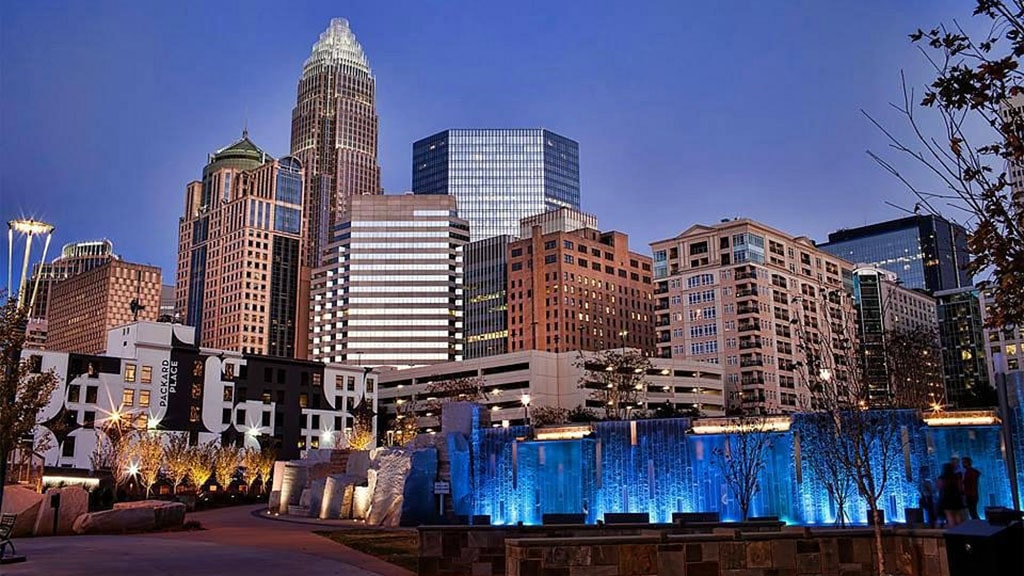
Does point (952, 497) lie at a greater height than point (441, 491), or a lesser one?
greater

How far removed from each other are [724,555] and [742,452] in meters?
23.5

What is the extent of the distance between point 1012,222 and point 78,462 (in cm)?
9872

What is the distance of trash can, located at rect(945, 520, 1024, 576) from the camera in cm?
868

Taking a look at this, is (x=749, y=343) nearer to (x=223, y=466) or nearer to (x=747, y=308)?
(x=747, y=308)

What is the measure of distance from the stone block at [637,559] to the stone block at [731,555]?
1274mm

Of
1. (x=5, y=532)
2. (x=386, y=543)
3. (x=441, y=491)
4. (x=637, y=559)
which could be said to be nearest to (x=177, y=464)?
(x=441, y=491)

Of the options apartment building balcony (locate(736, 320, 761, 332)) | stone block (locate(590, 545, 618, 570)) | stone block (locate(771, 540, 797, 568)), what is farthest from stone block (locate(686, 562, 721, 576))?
apartment building balcony (locate(736, 320, 761, 332))

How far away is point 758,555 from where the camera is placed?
16594 mm

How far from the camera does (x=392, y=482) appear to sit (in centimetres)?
4569

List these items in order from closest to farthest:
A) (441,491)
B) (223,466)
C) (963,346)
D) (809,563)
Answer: (809,563) → (441,491) → (223,466) → (963,346)

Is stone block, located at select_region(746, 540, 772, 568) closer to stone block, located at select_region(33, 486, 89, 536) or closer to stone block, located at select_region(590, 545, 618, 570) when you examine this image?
stone block, located at select_region(590, 545, 618, 570)

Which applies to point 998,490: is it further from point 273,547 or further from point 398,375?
point 398,375

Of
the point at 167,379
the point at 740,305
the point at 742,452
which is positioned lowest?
the point at 742,452

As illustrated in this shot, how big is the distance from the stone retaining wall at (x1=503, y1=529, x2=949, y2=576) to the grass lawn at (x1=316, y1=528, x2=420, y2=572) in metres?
6.65
